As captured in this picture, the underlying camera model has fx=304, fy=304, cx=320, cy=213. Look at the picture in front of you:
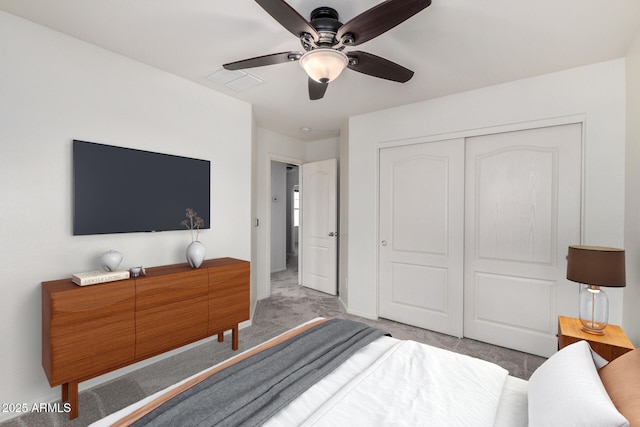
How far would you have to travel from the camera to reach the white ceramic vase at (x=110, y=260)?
2158 millimetres

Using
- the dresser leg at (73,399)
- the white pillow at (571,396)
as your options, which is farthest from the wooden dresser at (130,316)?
the white pillow at (571,396)

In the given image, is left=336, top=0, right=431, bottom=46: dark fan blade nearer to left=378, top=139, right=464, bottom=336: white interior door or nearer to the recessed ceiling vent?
the recessed ceiling vent

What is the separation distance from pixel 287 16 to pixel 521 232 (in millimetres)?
2668

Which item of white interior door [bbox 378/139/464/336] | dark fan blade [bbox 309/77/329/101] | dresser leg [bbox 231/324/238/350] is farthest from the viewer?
white interior door [bbox 378/139/464/336]

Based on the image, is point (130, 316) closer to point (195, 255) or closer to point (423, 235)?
point (195, 255)

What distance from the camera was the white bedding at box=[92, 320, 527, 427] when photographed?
1.13m

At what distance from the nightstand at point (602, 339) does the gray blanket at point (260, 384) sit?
1227 mm

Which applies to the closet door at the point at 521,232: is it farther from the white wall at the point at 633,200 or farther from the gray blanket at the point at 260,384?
the gray blanket at the point at 260,384

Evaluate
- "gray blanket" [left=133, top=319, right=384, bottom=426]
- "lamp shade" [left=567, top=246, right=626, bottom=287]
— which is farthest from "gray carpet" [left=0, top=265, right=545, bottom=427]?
"gray blanket" [left=133, top=319, right=384, bottom=426]

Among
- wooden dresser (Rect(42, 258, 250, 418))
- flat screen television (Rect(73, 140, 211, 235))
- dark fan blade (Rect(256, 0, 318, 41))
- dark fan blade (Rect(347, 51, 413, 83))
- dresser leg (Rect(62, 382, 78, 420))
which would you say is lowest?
dresser leg (Rect(62, 382, 78, 420))

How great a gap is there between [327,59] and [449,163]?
1996 millimetres

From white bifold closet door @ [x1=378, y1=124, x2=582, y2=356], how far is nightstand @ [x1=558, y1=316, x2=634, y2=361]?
0.75m

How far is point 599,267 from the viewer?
70.7 inches

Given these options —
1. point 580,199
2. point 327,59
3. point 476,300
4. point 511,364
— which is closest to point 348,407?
point 327,59
